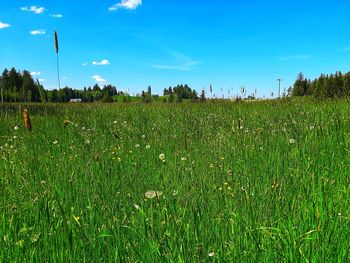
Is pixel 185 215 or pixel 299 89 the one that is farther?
pixel 299 89

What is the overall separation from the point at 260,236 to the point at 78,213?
155 centimetres

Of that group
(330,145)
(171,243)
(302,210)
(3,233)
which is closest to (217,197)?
(302,210)

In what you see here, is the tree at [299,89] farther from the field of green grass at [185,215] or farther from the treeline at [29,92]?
the field of green grass at [185,215]

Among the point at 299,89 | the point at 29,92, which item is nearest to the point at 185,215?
the point at 29,92

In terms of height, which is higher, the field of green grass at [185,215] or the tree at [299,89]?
the tree at [299,89]

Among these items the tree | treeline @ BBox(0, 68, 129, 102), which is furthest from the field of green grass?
the tree

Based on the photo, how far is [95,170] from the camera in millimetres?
4270

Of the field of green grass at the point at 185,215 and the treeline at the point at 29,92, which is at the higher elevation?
the treeline at the point at 29,92

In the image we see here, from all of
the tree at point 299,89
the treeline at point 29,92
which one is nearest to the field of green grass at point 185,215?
the treeline at point 29,92

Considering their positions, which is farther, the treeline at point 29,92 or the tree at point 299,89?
the tree at point 299,89

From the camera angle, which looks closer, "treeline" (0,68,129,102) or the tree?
"treeline" (0,68,129,102)

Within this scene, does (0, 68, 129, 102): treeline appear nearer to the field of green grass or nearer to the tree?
the field of green grass

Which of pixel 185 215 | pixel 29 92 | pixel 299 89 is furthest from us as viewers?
pixel 299 89

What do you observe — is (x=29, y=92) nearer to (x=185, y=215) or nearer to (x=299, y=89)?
(x=185, y=215)
